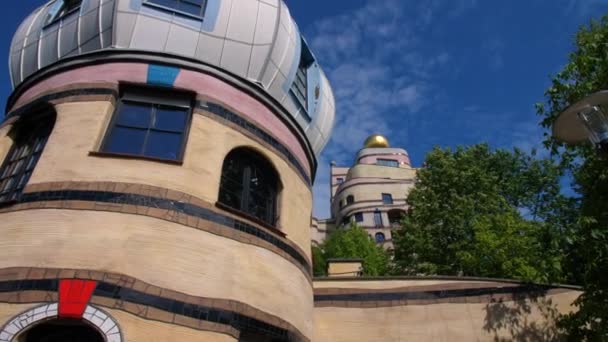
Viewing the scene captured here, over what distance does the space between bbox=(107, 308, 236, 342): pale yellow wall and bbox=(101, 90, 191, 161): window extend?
210 centimetres

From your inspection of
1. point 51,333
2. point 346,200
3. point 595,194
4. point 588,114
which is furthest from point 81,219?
point 346,200

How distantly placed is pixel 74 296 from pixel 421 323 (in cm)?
556

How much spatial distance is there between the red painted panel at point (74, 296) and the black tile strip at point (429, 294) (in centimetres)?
422

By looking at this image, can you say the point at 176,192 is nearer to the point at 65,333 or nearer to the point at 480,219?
the point at 65,333

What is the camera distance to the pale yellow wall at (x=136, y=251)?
16.1 ft

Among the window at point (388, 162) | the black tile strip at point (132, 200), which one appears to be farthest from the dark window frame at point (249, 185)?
the window at point (388, 162)

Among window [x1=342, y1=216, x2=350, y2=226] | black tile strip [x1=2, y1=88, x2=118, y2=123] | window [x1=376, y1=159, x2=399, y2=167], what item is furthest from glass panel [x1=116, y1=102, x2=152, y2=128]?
window [x1=376, y1=159, x2=399, y2=167]

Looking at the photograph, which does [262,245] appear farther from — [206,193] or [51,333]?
[51,333]

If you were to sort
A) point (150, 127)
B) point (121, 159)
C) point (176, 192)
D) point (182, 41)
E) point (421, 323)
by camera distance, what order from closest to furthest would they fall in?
point (176, 192) < point (121, 159) < point (150, 127) < point (182, 41) < point (421, 323)

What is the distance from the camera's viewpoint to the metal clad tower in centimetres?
481

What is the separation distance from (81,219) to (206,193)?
1502 mm

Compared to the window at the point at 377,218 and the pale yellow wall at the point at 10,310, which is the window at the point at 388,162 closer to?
the window at the point at 377,218

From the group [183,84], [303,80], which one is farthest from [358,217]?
[183,84]

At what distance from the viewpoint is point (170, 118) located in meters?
6.59
